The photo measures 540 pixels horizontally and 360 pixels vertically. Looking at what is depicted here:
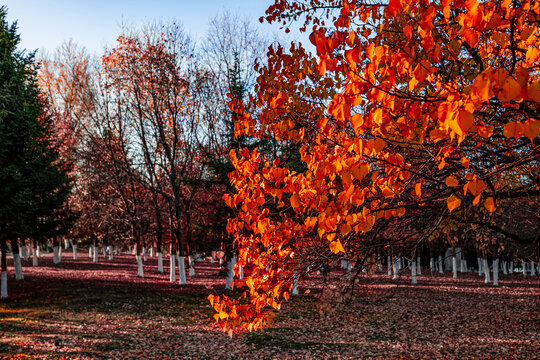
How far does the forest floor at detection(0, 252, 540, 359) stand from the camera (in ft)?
33.8

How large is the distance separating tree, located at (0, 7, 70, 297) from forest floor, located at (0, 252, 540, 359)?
325 cm

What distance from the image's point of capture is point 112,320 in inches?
527

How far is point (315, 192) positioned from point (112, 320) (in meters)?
13.0

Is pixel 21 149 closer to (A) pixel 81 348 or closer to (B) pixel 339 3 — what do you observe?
(A) pixel 81 348

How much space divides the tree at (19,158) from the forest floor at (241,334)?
3250 mm

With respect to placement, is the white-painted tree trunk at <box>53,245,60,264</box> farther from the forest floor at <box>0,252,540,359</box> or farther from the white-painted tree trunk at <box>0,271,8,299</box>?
the white-painted tree trunk at <box>0,271,8,299</box>

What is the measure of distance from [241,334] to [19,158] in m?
12.7

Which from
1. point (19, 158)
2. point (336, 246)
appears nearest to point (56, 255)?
point (19, 158)

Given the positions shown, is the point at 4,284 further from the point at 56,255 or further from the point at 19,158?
the point at 56,255

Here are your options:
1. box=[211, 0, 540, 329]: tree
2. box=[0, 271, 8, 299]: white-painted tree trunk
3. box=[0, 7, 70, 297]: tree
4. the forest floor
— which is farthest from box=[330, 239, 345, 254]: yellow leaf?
box=[0, 271, 8, 299]: white-painted tree trunk

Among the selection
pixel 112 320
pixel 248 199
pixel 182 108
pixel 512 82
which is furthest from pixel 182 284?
pixel 512 82

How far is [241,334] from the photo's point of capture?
1211 centimetres

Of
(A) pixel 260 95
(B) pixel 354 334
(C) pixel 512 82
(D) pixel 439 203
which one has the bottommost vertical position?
(B) pixel 354 334

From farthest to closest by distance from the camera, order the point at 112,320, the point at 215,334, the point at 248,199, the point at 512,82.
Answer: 1. the point at 112,320
2. the point at 215,334
3. the point at 248,199
4. the point at 512,82
